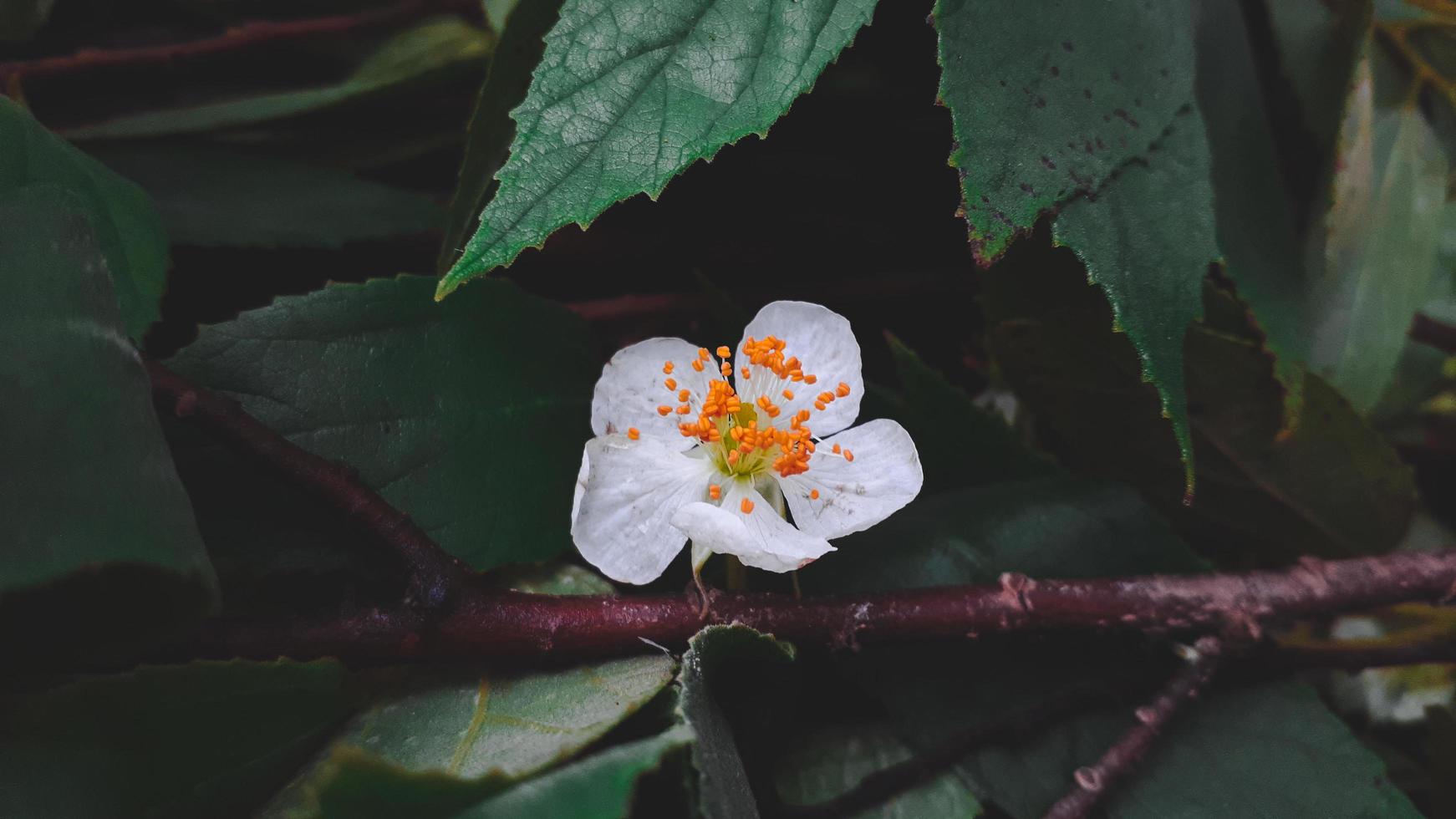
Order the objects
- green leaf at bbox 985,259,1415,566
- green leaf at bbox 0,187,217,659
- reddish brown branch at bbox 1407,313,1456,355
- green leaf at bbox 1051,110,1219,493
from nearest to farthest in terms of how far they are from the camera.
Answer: green leaf at bbox 0,187,217,659 → green leaf at bbox 1051,110,1219,493 → green leaf at bbox 985,259,1415,566 → reddish brown branch at bbox 1407,313,1456,355

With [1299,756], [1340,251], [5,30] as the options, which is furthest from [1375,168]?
[5,30]

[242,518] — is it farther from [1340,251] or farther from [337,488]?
[1340,251]

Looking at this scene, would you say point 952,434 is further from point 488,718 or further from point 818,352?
point 488,718

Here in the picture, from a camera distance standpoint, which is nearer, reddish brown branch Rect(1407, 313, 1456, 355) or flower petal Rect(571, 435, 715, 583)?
flower petal Rect(571, 435, 715, 583)

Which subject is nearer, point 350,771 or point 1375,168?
point 350,771

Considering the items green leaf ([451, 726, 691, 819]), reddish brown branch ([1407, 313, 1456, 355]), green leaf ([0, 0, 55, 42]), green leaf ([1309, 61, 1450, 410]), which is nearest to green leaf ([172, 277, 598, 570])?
green leaf ([451, 726, 691, 819])

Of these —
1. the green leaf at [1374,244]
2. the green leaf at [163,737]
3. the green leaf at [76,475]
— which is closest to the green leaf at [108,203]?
the green leaf at [76,475]

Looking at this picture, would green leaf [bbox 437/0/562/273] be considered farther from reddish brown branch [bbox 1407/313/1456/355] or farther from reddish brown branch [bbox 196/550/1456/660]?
reddish brown branch [bbox 1407/313/1456/355]
